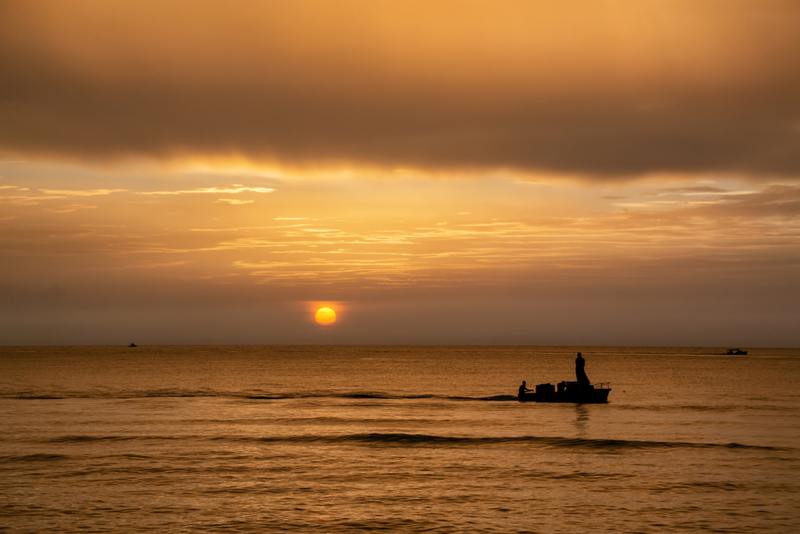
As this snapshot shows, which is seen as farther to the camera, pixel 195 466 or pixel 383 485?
pixel 195 466

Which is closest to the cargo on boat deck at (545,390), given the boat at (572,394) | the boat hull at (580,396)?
the boat at (572,394)

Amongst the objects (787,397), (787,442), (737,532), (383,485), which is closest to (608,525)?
(737,532)

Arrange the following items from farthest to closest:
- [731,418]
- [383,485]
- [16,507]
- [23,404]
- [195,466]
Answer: [23,404]
[731,418]
[195,466]
[383,485]
[16,507]

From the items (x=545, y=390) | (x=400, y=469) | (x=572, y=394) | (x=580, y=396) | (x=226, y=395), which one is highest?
(x=400, y=469)

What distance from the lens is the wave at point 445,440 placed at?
1292 inches

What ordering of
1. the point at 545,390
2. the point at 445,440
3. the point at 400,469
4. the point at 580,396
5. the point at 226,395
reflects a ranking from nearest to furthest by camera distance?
the point at 400,469, the point at 445,440, the point at 580,396, the point at 545,390, the point at 226,395

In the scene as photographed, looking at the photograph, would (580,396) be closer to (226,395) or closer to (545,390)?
(545,390)

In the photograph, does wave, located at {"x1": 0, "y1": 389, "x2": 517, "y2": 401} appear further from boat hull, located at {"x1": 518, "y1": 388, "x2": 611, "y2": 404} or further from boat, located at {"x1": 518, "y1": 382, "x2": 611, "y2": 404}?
boat hull, located at {"x1": 518, "y1": 388, "x2": 611, "y2": 404}

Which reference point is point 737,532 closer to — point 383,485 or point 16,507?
point 383,485

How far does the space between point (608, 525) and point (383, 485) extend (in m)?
8.65

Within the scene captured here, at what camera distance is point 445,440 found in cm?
3559

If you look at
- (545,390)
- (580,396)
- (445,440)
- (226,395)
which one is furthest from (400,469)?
(226,395)

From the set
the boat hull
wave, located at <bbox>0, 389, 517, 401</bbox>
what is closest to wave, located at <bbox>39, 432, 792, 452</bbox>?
the boat hull

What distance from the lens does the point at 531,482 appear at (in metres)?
24.4
